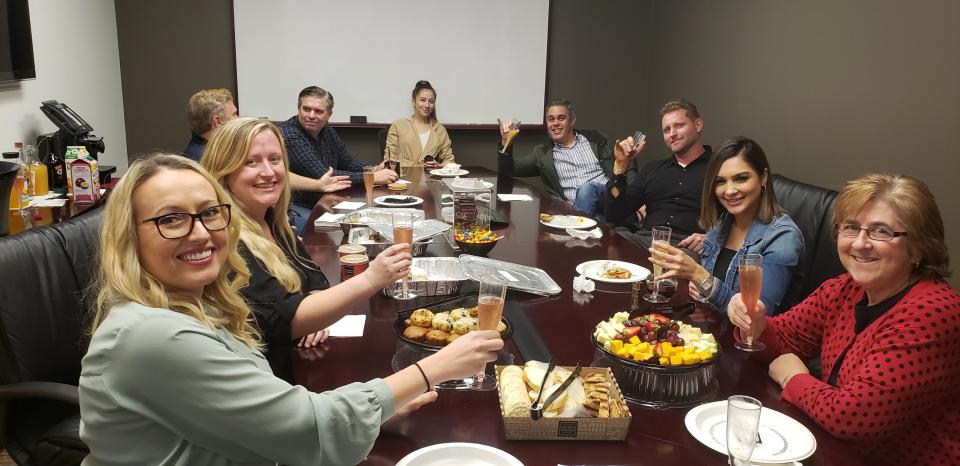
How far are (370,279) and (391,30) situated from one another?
15.5 ft

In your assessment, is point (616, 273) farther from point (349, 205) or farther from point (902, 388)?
point (349, 205)

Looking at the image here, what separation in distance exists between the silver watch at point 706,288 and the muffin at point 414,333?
2.89 ft

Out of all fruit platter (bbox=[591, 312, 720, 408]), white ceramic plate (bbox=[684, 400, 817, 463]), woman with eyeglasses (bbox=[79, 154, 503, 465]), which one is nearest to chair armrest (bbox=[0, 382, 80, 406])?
woman with eyeglasses (bbox=[79, 154, 503, 465])

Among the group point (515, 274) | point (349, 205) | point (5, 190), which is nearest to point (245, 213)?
point (515, 274)

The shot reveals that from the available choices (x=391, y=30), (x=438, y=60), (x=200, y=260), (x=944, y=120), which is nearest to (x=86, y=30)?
(x=391, y=30)

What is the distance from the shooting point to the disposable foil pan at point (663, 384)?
1.31 m

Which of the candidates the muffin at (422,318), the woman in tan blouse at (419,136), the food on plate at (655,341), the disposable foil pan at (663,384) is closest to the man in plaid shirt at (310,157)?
the woman in tan blouse at (419,136)

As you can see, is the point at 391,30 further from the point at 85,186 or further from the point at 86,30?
the point at 85,186

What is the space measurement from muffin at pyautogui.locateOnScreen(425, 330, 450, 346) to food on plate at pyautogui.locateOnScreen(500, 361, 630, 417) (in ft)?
0.59

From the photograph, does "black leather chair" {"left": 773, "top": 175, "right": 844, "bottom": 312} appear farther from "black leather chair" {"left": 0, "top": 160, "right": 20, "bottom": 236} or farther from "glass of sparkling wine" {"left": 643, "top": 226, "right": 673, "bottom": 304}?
"black leather chair" {"left": 0, "top": 160, "right": 20, "bottom": 236}

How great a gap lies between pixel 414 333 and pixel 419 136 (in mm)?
4345

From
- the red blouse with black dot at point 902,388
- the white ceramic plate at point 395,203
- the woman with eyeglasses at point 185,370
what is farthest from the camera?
the white ceramic plate at point 395,203

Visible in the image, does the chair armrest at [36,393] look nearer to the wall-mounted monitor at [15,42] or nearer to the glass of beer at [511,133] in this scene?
the wall-mounted monitor at [15,42]

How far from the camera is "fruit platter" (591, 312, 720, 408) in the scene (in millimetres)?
1315
